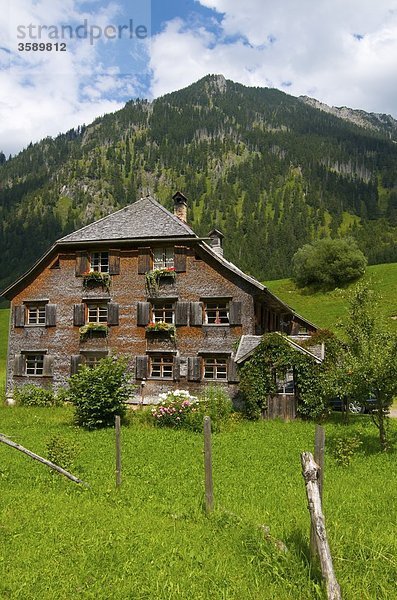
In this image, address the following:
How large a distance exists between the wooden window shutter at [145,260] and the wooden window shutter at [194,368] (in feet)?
22.2

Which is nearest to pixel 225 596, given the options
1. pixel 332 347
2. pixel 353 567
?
pixel 353 567

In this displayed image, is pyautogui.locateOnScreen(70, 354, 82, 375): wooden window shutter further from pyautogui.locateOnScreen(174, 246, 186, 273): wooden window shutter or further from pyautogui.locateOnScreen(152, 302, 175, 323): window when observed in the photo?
pyautogui.locateOnScreen(174, 246, 186, 273): wooden window shutter

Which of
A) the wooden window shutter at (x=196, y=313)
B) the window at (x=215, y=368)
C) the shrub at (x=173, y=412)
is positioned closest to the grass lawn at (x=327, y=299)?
the window at (x=215, y=368)

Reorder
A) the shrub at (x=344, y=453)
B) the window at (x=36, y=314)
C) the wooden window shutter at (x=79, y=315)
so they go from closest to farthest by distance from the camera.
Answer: the shrub at (x=344, y=453) → the wooden window shutter at (x=79, y=315) → the window at (x=36, y=314)

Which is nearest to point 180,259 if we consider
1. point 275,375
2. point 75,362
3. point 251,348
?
point 251,348

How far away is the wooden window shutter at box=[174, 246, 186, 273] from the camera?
3038 centimetres

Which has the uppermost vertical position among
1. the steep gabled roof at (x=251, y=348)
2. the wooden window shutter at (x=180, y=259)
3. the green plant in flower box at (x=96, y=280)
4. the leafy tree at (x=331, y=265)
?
the leafy tree at (x=331, y=265)

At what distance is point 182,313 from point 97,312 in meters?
6.41

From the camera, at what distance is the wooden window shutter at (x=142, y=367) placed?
30.2m

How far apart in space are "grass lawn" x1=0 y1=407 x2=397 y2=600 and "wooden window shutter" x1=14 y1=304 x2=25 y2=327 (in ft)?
61.5

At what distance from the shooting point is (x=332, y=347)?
24875mm

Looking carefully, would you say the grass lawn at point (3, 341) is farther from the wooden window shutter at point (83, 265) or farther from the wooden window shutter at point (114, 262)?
the wooden window shutter at point (114, 262)

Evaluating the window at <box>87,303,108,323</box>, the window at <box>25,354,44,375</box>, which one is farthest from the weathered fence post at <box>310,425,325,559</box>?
the window at <box>25,354,44,375</box>

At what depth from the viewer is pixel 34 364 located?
33219 millimetres
